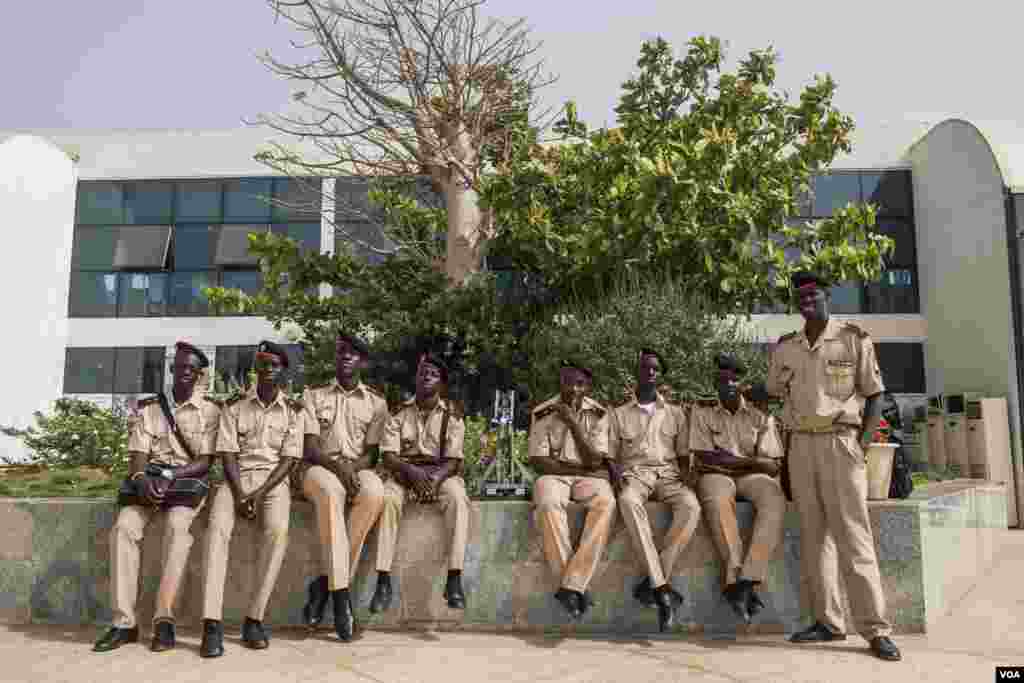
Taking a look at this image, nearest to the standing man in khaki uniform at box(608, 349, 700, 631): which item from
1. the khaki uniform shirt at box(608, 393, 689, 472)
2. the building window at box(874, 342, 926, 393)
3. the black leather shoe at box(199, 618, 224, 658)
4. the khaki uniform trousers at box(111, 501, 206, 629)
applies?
the khaki uniform shirt at box(608, 393, 689, 472)

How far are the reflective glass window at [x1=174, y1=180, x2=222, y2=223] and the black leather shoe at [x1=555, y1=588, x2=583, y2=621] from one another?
17160 millimetres

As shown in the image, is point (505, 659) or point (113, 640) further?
point (113, 640)

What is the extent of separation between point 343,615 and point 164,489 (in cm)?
137

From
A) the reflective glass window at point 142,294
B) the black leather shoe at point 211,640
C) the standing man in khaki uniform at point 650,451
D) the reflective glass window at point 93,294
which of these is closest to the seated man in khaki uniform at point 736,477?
Result: the standing man in khaki uniform at point 650,451

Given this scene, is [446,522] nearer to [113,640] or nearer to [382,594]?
[382,594]

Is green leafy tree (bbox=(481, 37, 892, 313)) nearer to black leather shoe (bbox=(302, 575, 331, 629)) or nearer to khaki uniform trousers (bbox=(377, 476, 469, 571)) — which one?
khaki uniform trousers (bbox=(377, 476, 469, 571))

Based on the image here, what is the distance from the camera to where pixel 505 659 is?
4.93m

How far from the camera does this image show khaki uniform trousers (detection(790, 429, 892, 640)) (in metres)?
4.96

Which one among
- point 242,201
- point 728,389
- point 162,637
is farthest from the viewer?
point 242,201

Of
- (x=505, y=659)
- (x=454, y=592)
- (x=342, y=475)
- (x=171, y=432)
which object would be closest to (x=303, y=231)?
(x=171, y=432)

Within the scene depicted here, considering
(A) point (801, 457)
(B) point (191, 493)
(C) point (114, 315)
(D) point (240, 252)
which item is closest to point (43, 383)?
(C) point (114, 315)

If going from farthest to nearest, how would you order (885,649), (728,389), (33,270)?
1. (33,270)
2. (728,389)
3. (885,649)

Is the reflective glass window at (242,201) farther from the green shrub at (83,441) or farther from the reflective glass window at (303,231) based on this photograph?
the green shrub at (83,441)

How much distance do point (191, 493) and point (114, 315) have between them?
16412 millimetres
